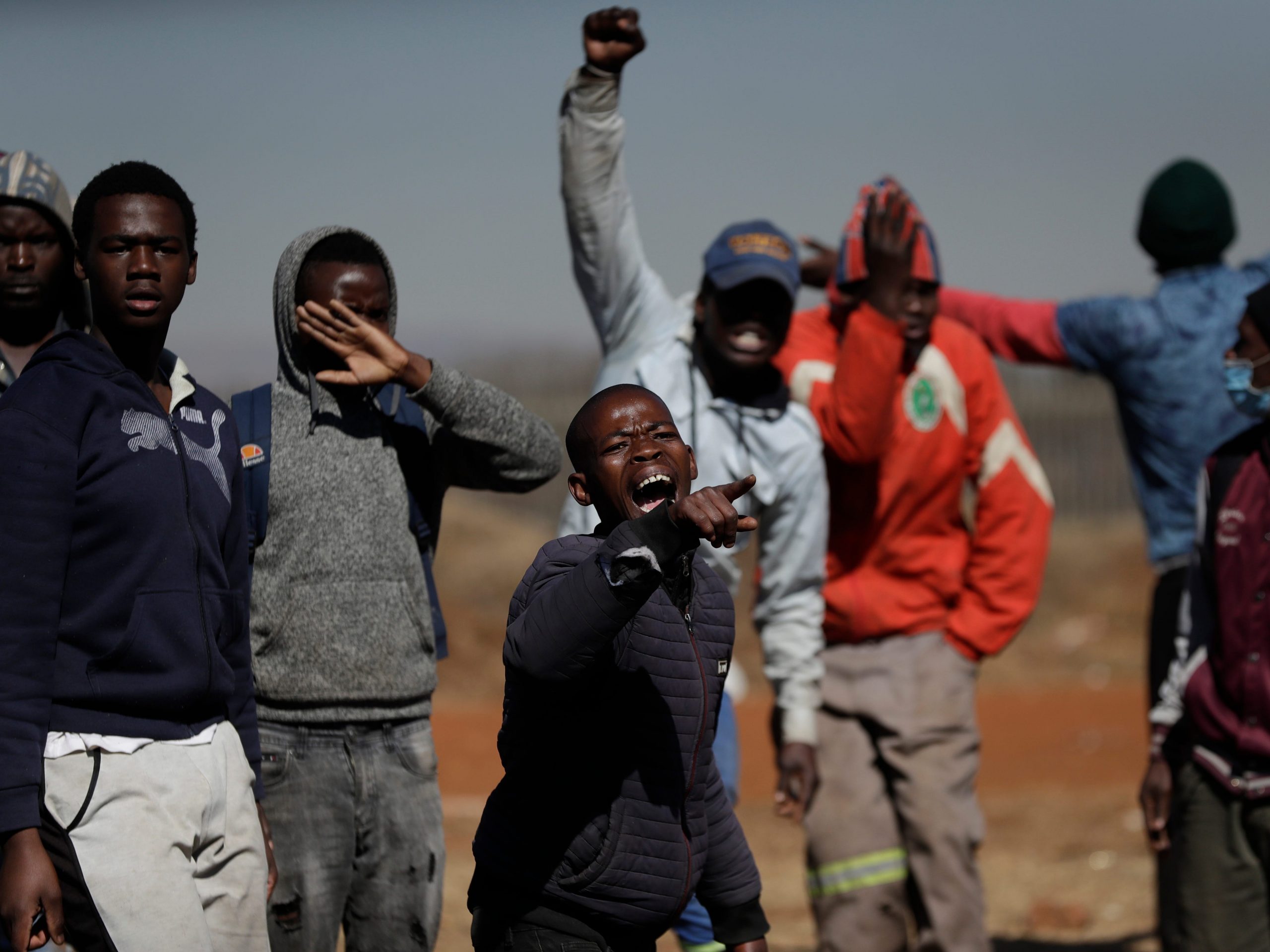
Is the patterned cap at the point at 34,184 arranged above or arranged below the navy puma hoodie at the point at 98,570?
above

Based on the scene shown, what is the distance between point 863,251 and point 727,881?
8.39 feet

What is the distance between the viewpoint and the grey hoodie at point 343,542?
150 inches

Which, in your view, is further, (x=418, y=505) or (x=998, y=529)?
(x=998, y=529)

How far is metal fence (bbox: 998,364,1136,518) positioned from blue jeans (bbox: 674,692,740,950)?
1963 centimetres

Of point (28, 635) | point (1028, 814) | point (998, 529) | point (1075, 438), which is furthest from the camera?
point (1075, 438)

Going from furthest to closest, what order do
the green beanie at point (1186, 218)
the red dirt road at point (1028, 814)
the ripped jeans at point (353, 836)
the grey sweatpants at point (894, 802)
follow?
the red dirt road at point (1028, 814), the green beanie at point (1186, 218), the grey sweatpants at point (894, 802), the ripped jeans at point (353, 836)

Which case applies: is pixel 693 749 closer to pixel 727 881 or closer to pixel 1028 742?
pixel 727 881

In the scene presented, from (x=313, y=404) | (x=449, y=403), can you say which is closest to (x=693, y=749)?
(x=449, y=403)

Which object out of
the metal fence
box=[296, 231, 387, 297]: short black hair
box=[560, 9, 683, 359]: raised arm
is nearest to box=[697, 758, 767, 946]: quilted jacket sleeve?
box=[296, 231, 387, 297]: short black hair

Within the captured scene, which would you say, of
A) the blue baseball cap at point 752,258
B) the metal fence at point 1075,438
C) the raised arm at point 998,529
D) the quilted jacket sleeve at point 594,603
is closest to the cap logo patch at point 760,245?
the blue baseball cap at point 752,258

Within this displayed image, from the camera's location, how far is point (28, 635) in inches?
116

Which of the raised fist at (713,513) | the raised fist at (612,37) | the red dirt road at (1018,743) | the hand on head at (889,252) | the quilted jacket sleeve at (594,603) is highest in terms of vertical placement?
the raised fist at (612,37)

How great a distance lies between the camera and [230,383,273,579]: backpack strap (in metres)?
3.81

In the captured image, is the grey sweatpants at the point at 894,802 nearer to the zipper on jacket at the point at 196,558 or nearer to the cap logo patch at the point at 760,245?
the cap logo patch at the point at 760,245
